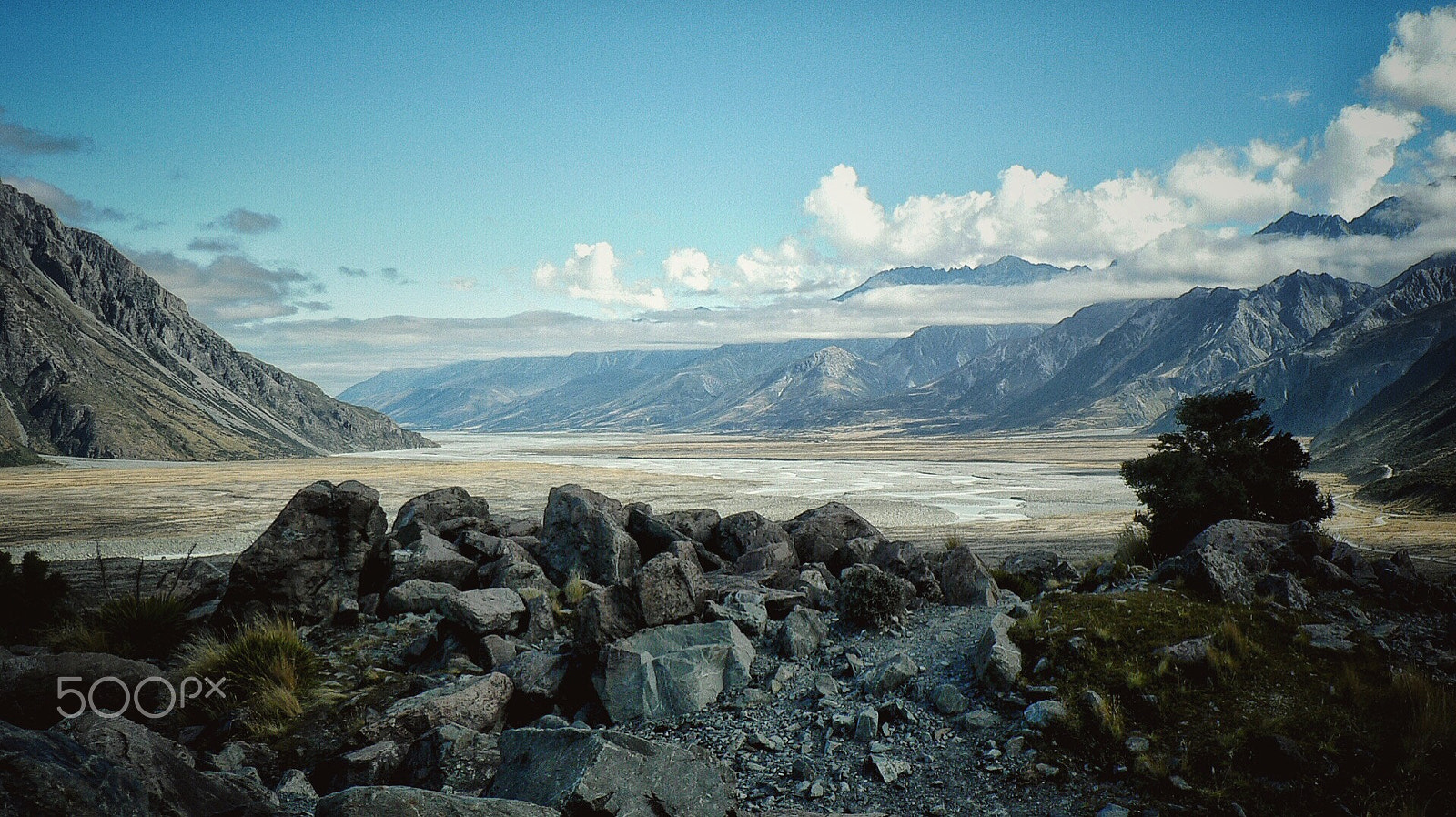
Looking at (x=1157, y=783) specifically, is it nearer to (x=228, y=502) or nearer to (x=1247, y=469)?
(x=1247, y=469)

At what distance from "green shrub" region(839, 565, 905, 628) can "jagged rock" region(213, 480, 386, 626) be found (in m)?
11.0

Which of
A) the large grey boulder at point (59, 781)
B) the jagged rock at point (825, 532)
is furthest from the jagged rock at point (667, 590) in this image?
the jagged rock at point (825, 532)

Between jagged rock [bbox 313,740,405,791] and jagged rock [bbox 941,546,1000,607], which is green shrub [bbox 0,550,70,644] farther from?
jagged rock [bbox 941,546,1000,607]

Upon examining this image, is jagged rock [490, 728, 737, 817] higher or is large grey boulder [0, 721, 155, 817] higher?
large grey boulder [0, 721, 155, 817]

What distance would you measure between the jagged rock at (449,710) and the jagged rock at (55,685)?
362 cm

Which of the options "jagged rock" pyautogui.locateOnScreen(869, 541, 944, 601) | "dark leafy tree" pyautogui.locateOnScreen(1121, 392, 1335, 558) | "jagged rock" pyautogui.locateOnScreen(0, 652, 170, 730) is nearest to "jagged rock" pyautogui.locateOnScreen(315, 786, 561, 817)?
"jagged rock" pyautogui.locateOnScreen(0, 652, 170, 730)

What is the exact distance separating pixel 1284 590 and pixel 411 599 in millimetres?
17270

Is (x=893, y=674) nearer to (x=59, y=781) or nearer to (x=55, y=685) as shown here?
(x=59, y=781)

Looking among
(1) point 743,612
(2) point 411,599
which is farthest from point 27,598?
(1) point 743,612

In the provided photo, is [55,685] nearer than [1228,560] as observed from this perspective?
Yes

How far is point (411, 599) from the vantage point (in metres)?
15.4

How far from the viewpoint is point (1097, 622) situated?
11.1 m

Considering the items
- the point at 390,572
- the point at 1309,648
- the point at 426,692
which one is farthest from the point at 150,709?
the point at 1309,648

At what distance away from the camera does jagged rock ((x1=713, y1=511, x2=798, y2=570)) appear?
22000 millimetres
